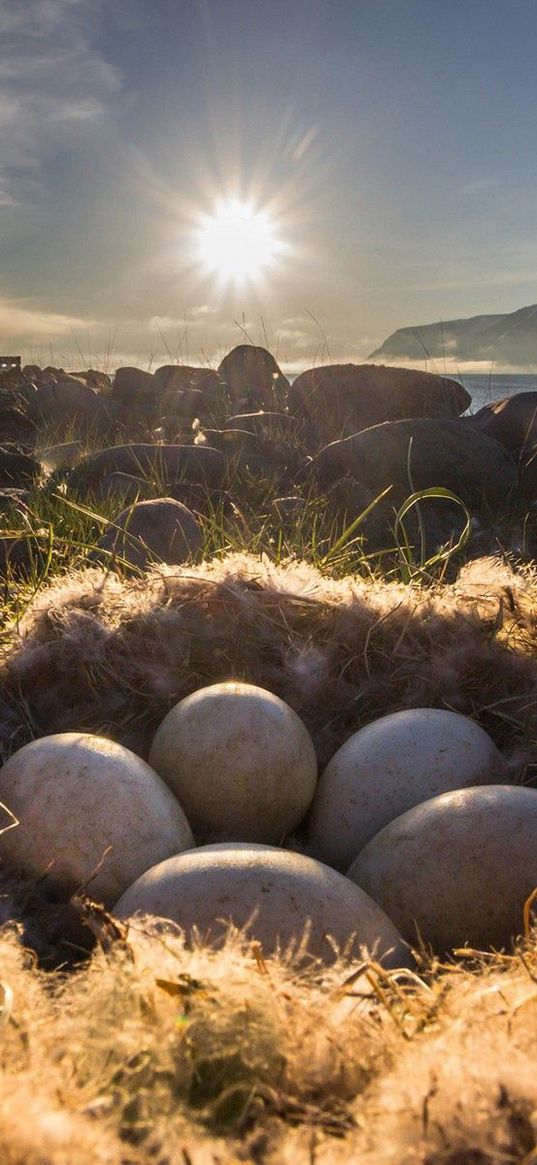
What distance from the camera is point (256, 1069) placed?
3.61 ft

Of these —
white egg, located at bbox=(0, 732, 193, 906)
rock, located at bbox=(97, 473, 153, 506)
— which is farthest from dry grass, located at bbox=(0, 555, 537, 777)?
rock, located at bbox=(97, 473, 153, 506)

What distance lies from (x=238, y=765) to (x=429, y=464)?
4.76 m

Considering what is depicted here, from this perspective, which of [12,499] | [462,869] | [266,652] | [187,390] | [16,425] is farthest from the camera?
[187,390]

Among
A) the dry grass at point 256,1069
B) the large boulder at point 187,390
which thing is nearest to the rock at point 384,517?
the dry grass at point 256,1069

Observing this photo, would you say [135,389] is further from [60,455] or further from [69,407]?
[60,455]

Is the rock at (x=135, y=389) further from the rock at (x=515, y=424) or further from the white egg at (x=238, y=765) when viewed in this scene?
the white egg at (x=238, y=765)

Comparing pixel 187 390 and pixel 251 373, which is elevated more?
pixel 251 373

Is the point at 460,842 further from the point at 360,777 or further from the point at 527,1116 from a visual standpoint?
the point at 527,1116

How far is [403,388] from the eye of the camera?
9859 mm

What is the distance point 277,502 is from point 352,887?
4.20 meters

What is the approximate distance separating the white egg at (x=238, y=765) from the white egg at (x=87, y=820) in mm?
186

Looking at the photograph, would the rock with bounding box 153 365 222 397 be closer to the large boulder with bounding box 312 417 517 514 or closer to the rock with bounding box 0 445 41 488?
the rock with bounding box 0 445 41 488

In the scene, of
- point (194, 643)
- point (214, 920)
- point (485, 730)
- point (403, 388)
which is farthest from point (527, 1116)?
point (403, 388)

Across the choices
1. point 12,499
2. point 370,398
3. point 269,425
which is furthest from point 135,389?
point 12,499
